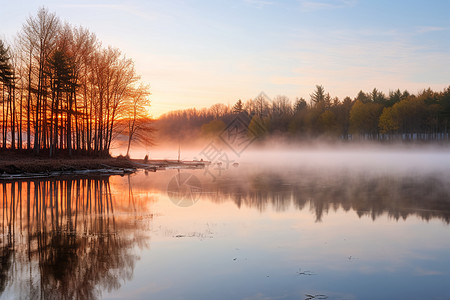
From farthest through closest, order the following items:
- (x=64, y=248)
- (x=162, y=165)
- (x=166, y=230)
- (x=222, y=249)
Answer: (x=162, y=165) < (x=166, y=230) < (x=222, y=249) < (x=64, y=248)

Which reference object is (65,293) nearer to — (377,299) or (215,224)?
(377,299)

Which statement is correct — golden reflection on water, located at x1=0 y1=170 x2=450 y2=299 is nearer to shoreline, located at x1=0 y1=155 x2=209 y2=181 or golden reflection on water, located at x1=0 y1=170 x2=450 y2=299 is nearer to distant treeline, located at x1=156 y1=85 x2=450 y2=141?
shoreline, located at x1=0 y1=155 x2=209 y2=181

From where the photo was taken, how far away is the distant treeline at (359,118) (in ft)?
331

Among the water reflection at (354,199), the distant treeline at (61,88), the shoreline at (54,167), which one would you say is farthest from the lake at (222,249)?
the distant treeline at (61,88)

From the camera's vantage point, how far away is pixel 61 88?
151 feet

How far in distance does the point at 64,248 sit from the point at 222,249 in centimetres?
436

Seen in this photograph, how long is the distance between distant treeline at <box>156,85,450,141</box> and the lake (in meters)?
58.1

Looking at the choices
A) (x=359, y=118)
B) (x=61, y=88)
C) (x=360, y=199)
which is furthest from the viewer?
(x=359, y=118)

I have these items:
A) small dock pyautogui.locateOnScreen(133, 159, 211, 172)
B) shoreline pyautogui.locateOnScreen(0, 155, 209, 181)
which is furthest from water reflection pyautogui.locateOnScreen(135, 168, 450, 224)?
small dock pyautogui.locateOnScreen(133, 159, 211, 172)

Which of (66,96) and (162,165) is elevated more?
(66,96)

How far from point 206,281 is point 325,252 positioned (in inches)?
160

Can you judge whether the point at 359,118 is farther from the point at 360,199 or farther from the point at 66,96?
the point at 360,199

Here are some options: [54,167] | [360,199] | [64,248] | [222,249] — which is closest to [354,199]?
Result: [360,199]

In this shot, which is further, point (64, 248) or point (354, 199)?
point (354, 199)
